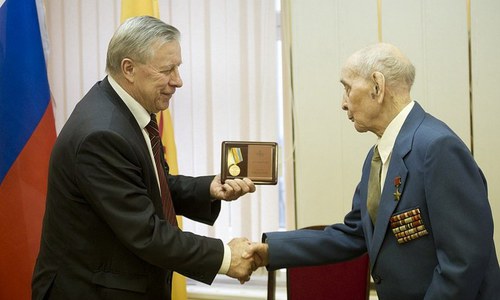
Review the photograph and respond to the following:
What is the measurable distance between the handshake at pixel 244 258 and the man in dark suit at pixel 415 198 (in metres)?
0.46

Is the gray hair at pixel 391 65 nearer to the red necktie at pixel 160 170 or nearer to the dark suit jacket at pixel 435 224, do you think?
the dark suit jacket at pixel 435 224

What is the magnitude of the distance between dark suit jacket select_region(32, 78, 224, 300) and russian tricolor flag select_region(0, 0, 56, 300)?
1.23 m

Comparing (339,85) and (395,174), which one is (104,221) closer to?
(395,174)

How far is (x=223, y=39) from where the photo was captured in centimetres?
358

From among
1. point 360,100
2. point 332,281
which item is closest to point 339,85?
point 332,281

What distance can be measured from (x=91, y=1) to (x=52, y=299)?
2.52 m

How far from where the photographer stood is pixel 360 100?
190 centimetres

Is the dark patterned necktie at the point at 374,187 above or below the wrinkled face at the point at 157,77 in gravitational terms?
below

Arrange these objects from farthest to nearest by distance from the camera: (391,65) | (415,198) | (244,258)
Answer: (244,258) < (391,65) < (415,198)

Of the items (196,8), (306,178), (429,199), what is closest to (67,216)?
(429,199)

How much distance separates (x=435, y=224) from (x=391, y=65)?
0.52m

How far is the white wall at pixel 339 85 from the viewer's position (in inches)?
122

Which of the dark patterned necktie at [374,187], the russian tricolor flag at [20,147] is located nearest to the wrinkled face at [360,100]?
the dark patterned necktie at [374,187]

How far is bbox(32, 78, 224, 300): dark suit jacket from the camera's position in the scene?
179 centimetres
